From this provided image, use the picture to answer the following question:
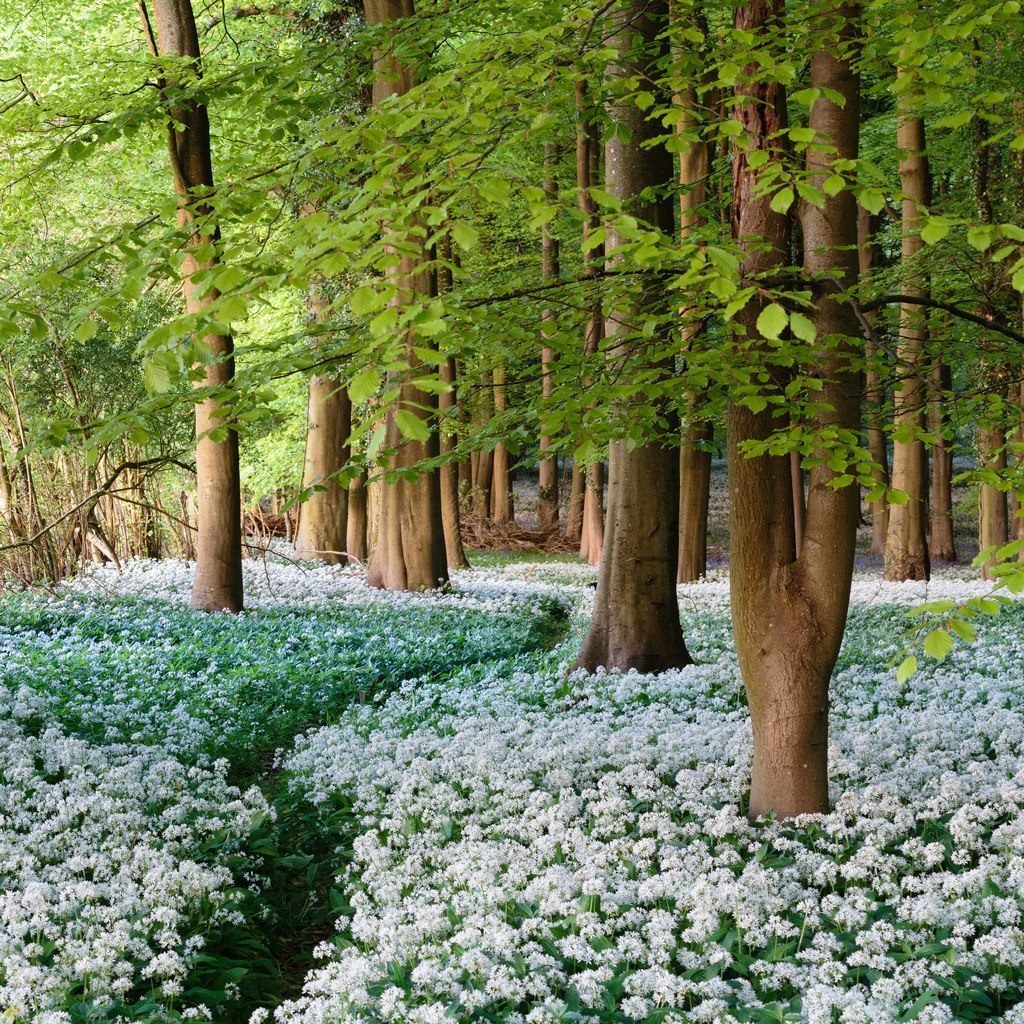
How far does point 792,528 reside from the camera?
5.72 metres

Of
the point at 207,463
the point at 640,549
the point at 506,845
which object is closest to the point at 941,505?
the point at 640,549

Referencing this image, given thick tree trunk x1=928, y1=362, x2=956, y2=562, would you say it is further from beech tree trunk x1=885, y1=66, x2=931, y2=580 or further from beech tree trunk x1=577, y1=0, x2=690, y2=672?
beech tree trunk x1=577, y1=0, x2=690, y2=672

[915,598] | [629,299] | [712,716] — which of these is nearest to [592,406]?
[629,299]

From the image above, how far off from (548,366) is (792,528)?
1.73m

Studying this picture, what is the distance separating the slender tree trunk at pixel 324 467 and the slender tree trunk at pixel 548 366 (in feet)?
14.8

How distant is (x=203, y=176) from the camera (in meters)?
13.1

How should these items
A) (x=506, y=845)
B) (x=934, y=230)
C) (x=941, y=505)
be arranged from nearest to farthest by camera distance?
1. (x=934, y=230)
2. (x=506, y=845)
3. (x=941, y=505)

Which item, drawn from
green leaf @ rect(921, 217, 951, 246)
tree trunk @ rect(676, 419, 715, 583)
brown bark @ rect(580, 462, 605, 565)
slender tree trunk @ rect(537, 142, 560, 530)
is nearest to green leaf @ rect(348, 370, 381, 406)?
slender tree trunk @ rect(537, 142, 560, 530)

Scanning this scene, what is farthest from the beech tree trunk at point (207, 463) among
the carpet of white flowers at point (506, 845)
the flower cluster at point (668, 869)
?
the flower cluster at point (668, 869)

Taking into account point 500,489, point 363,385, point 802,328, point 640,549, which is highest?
point 500,489

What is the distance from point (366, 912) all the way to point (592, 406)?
3035 millimetres

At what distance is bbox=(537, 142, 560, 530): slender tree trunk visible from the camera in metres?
5.72

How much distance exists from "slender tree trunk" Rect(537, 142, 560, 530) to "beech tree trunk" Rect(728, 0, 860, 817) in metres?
1.15

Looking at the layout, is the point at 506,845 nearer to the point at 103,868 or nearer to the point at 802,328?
the point at 103,868
